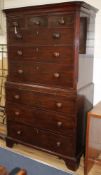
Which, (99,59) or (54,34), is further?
(99,59)

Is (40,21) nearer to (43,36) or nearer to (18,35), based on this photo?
(43,36)

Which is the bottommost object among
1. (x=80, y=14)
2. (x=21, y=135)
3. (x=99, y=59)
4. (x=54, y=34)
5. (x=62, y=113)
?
(x=21, y=135)

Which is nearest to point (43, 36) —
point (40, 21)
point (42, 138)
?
point (40, 21)

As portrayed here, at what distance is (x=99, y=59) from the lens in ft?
7.73

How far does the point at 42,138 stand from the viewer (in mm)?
2303

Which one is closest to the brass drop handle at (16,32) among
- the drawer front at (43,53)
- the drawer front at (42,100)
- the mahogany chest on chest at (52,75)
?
the mahogany chest on chest at (52,75)

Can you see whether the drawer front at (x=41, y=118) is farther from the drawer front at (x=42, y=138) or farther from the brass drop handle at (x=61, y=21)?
the brass drop handle at (x=61, y=21)

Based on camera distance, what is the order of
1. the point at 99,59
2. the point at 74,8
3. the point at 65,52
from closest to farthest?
the point at 74,8
the point at 65,52
the point at 99,59

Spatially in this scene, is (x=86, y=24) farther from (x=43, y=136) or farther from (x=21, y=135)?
(x=21, y=135)

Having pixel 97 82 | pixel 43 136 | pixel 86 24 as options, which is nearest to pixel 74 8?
pixel 86 24

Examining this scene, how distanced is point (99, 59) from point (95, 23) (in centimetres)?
39

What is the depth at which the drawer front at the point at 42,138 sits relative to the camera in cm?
214

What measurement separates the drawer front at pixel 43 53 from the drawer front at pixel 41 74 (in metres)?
0.05

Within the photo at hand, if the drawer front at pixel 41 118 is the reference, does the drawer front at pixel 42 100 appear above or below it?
above
